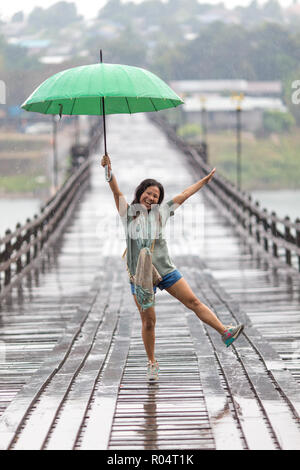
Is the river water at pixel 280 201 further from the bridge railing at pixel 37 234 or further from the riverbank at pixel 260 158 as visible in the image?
the bridge railing at pixel 37 234

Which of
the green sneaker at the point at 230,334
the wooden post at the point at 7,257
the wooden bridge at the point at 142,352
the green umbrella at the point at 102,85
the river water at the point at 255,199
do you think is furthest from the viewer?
the river water at the point at 255,199

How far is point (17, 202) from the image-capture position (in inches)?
6078

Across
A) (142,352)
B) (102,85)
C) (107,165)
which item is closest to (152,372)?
(142,352)

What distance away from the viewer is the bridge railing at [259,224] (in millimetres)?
16500

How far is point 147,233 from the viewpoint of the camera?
7641mm

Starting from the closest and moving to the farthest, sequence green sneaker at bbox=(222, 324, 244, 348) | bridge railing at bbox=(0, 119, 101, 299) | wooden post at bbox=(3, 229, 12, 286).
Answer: green sneaker at bbox=(222, 324, 244, 348) < wooden post at bbox=(3, 229, 12, 286) < bridge railing at bbox=(0, 119, 101, 299)

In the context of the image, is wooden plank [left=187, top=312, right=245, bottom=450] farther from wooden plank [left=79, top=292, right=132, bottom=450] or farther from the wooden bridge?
wooden plank [left=79, top=292, right=132, bottom=450]

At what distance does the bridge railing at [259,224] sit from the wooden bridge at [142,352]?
73 mm

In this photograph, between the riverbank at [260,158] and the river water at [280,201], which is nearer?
the river water at [280,201]

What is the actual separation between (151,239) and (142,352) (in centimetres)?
209

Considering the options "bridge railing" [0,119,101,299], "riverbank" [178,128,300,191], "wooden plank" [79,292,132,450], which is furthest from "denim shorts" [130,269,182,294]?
"riverbank" [178,128,300,191]

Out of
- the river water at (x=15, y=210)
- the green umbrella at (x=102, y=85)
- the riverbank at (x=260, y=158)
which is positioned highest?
the green umbrella at (x=102, y=85)

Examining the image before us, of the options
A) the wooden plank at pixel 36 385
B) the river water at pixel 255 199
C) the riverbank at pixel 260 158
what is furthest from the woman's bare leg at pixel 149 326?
the riverbank at pixel 260 158

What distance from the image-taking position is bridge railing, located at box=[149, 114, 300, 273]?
16500 millimetres
